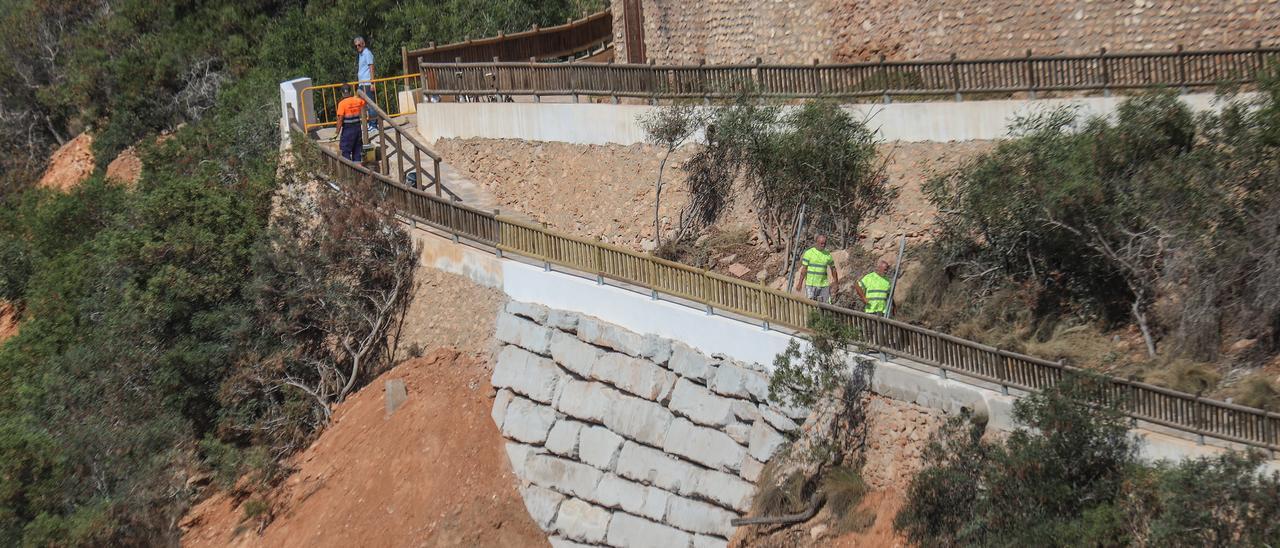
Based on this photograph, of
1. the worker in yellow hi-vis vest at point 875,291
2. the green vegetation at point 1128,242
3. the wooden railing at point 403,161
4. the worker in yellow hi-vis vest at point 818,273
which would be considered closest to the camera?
the green vegetation at point 1128,242

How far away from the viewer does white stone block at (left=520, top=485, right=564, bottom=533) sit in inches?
773

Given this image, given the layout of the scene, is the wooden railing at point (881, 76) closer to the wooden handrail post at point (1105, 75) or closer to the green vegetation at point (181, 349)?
the wooden handrail post at point (1105, 75)

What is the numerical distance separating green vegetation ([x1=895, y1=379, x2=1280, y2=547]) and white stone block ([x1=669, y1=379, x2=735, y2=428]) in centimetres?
A: 284

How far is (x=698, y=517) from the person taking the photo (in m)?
18.1

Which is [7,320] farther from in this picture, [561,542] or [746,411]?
[746,411]

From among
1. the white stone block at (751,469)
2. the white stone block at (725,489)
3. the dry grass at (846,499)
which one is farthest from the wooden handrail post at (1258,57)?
the white stone block at (725,489)

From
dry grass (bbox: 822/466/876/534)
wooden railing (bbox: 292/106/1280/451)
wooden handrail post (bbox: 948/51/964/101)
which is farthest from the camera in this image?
wooden handrail post (bbox: 948/51/964/101)

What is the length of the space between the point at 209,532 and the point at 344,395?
2.83m

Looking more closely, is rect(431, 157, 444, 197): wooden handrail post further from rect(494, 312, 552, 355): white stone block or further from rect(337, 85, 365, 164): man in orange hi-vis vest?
rect(494, 312, 552, 355): white stone block

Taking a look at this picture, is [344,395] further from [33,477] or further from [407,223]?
[33,477]

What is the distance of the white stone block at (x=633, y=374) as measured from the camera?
1895 centimetres

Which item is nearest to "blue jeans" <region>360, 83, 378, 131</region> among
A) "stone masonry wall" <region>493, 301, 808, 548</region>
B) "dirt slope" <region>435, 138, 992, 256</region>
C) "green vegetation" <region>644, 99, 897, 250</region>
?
"dirt slope" <region>435, 138, 992, 256</region>

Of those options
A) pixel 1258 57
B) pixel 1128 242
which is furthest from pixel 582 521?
pixel 1258 57

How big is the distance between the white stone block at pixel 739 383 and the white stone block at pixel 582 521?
2.47 metres
